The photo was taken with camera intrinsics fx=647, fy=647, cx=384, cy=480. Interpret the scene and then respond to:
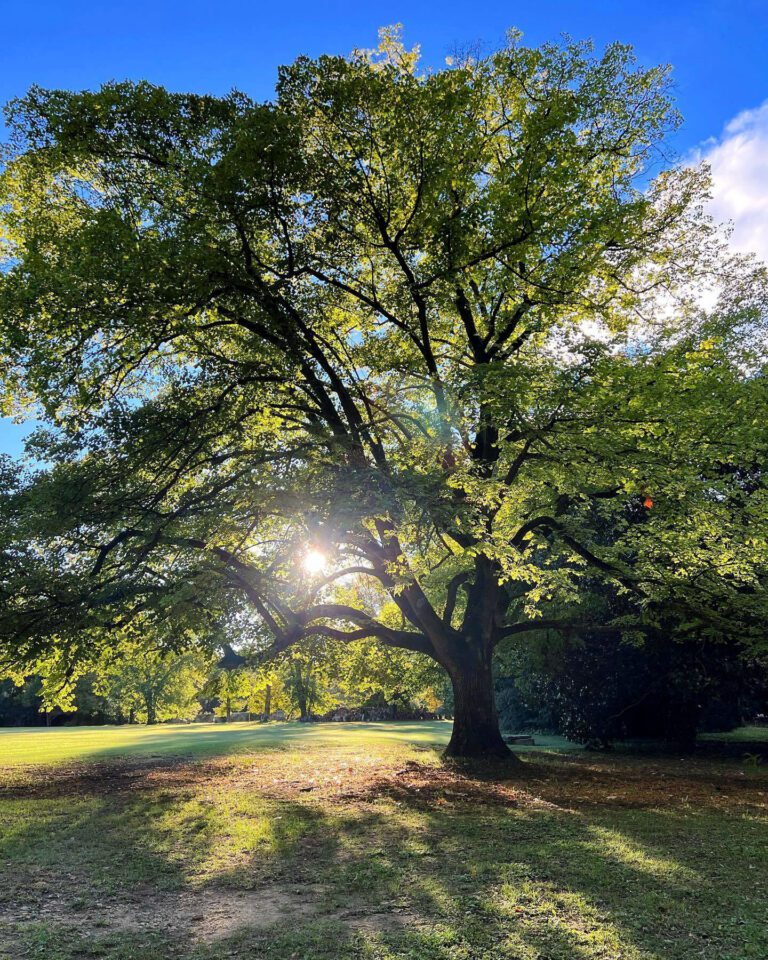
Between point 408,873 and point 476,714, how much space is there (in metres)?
10.4

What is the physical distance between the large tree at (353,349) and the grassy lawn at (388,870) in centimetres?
415

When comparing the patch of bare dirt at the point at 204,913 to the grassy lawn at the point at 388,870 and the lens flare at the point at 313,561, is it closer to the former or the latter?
the grassy lawn at the point at 388,870

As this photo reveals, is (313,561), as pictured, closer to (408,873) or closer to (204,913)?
(408,873)

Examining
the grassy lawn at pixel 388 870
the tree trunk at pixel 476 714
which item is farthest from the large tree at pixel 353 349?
the grassy lawn at pixel 388 870

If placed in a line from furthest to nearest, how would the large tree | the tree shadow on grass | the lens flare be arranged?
the lens flare, the large tree, the tree shadow on grass

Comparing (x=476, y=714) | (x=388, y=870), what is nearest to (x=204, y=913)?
(x=388, y=870)

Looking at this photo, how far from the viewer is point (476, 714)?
1683cm

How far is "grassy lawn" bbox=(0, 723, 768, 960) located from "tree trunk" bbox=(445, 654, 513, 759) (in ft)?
5.89

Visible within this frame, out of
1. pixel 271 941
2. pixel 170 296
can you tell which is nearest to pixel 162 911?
pixel 271 941

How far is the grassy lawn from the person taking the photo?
5.04 m

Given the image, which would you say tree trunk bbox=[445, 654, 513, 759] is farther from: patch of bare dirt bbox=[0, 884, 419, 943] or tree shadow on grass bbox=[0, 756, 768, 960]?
patch of bare dirt bbox=[0, 884, 419, 943]

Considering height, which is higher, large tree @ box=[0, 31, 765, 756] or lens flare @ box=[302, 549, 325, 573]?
large tree @ box=[0, 31, 765, 756]

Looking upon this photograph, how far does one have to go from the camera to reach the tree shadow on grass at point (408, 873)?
5035 mm

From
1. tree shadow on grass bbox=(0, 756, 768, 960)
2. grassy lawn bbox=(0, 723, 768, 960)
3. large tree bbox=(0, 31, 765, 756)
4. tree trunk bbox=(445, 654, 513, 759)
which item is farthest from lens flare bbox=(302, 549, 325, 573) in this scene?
tree shadow on grass bbox=(0, 756, 768, 960)
